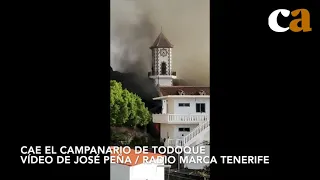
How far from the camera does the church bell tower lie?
3436 mm

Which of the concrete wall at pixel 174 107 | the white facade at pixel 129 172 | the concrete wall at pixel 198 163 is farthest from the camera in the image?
the concrete wall at pixel 174 107

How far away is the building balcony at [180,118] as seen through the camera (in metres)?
3.42

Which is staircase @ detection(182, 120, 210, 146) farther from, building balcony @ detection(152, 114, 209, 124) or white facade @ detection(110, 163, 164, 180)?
white facade @ detection(110, 163, 164, 180)

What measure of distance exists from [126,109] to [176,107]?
41 cm

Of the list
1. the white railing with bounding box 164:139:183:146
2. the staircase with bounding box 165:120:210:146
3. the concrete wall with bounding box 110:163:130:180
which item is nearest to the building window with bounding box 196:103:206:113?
the staircase with bounding box 165:120:210:146

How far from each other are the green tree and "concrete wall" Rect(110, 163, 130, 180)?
1.22ft

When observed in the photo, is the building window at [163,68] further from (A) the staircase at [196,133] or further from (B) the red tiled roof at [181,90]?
(A) the staircase at [196,133]

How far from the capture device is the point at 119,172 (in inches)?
126

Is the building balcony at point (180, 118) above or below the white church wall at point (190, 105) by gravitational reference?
below

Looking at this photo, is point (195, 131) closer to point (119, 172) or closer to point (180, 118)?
point (180, 118)
